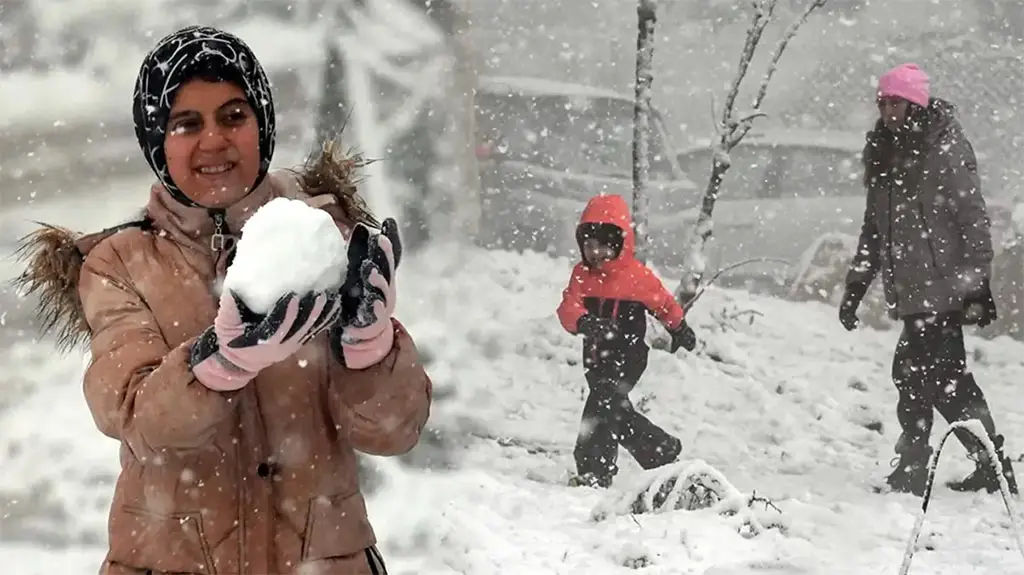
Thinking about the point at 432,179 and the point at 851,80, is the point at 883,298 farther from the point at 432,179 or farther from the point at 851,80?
the point at 432,179

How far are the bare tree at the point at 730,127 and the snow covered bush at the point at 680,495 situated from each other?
491 millimetres

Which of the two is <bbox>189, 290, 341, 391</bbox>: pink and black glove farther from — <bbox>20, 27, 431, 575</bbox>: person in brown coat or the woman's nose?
the woman's nose

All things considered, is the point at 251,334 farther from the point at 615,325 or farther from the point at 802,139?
the point at 802,139

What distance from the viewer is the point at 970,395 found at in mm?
2660

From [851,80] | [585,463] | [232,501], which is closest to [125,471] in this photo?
[232,501]

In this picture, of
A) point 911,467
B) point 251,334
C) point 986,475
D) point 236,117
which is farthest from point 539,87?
point 251,334

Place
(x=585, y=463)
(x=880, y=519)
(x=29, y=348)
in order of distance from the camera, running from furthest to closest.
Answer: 1. (x=29, y=348)
2. (x=585, y=463)
3. (x=880, y=519)

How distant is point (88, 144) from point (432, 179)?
1.10 m

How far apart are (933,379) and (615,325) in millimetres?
896

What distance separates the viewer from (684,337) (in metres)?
2.81

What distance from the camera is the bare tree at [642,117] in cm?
A: 281

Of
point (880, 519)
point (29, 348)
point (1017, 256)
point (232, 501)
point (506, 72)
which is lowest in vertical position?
point (880, 519)

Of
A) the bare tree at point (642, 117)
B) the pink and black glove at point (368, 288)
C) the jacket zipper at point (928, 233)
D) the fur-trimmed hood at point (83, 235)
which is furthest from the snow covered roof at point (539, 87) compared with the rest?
the pink and black glove at point (368, 288)

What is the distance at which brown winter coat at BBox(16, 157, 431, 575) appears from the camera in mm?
1052
